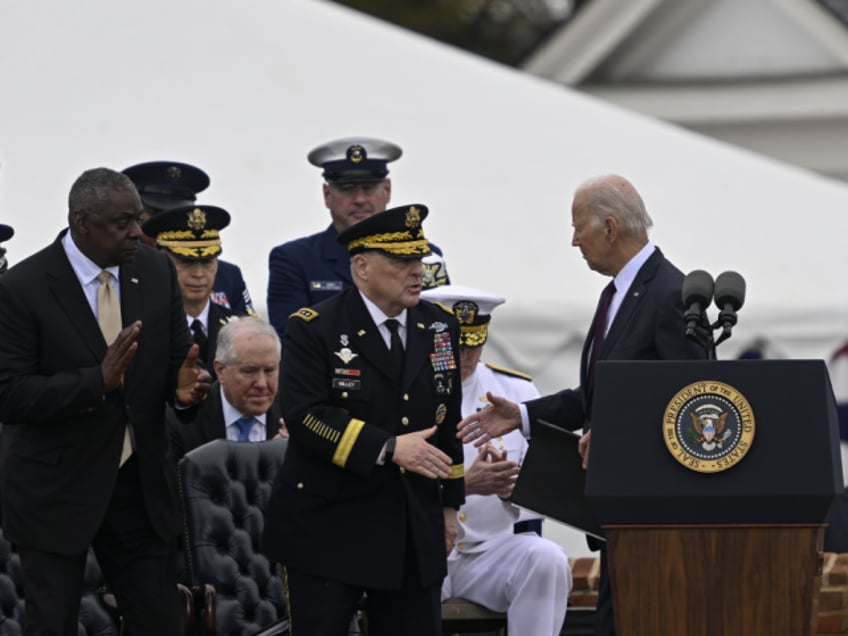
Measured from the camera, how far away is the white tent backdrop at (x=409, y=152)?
28.4 ft

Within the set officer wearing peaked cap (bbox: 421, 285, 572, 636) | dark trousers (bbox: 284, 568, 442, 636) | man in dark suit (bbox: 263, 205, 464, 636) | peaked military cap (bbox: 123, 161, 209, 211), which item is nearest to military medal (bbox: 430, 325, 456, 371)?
man in dark suit (bbox: 263, 205, 464, 636)

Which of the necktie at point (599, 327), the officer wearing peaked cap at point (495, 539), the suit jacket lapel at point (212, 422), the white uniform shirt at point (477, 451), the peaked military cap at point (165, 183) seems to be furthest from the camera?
the peaked military cap at point (165, 183)

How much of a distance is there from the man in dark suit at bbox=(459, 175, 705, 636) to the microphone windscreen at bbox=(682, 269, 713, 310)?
381 mm

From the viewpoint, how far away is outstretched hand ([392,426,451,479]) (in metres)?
5.66

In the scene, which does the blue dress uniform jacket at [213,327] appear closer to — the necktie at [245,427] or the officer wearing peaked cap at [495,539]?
the necktie at [245,427]

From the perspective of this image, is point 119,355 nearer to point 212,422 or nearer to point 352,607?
point 352,607

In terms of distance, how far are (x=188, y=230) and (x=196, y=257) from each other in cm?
14

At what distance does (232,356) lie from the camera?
6793mm

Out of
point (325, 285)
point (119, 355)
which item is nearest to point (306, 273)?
point (325, 285)

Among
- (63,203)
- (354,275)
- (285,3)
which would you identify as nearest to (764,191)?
(285,3)

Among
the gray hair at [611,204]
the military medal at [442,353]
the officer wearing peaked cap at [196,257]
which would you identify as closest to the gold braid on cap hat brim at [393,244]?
the military medal at [442,353]

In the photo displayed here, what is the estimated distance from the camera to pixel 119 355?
5621 mm

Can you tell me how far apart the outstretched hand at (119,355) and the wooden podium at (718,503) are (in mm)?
1274

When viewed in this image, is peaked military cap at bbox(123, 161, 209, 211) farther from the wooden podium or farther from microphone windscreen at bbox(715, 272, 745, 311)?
the wooden podium
